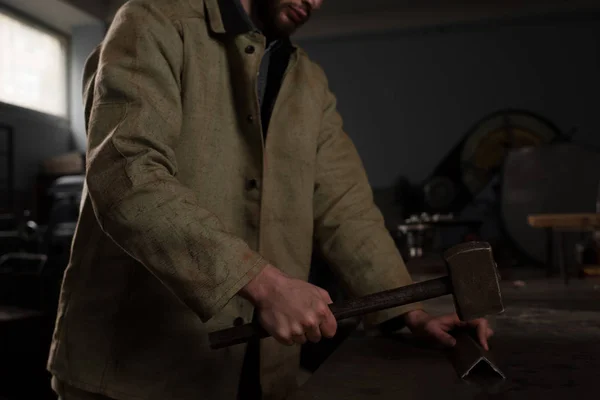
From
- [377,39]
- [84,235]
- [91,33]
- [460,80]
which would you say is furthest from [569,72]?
[84,235]

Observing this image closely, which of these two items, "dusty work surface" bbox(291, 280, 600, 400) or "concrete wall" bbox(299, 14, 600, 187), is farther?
"concrete wall" bbox(299, 14, 600, 187)

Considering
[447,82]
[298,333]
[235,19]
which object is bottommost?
[298,333]

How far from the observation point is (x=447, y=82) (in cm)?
753

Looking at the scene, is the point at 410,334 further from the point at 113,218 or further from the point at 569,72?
the point at 569,72

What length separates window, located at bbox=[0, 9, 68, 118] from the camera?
21.6 ft

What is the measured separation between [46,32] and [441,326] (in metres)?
7.44

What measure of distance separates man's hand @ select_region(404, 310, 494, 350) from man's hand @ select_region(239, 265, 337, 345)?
16.2 inches

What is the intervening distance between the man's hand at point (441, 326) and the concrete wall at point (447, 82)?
643 centimetres

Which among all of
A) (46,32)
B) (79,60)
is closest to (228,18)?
(46,32)

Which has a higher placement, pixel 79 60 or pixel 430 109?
pixel 79 60

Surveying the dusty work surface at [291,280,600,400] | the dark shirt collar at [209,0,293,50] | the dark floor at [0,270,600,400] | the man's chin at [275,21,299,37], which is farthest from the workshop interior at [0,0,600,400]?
the dark shirt collar at [209,0,293,50]

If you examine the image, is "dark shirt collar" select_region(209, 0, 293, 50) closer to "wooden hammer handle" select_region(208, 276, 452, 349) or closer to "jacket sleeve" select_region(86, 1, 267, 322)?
"jacket sleeve" select_region(86, 1, 267, 322)

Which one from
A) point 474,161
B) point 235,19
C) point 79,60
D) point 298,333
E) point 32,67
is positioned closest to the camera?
point 298,333

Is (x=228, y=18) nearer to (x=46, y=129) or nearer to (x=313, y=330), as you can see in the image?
(x=313, y=330)
